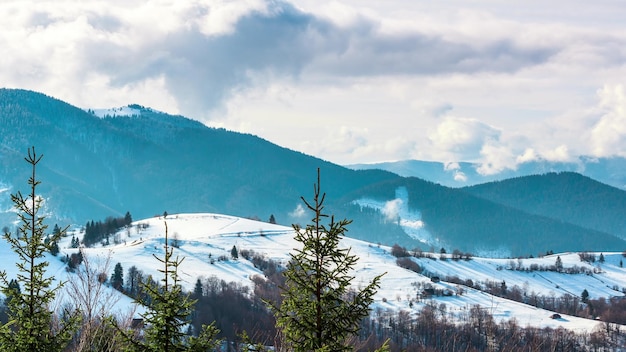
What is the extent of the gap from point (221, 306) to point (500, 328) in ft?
233

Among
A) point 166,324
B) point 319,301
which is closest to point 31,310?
point 166,324

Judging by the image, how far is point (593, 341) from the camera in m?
174

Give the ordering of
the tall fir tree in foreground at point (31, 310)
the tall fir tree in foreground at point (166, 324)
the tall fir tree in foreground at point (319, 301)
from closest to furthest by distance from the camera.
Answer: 1. the tall fir tree in foreground at point (166, 324)
2. the tall fir tree in foreground at point (319, 301)
3. the tall fir tree in foreground at point (31, 310)

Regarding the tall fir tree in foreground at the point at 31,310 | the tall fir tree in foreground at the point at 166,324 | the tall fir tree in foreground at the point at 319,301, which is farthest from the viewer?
the tall fir tree in foreground at the point at 31,310

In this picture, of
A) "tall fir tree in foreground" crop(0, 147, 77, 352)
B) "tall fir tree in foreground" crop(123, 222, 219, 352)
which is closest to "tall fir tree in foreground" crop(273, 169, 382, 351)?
"tall fir tree in foreground" crop(123, 222, 219, 352)

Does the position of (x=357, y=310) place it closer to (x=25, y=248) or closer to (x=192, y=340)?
(x=192, y=340)

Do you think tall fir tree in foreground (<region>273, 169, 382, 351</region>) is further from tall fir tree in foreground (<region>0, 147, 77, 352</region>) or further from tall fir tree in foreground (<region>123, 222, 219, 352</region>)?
tall fir tree in foreground (<region>0, 147, 77, 352</region>)

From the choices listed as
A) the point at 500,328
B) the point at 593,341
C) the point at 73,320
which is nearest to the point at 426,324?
the point at 500,328

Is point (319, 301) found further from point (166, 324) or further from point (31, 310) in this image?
point (31, 310)

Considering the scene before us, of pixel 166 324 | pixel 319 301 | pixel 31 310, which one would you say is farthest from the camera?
pixel 31 310

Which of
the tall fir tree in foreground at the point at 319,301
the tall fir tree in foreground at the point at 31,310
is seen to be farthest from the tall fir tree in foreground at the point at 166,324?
the tall fir tree in foreground at the point at 31,310

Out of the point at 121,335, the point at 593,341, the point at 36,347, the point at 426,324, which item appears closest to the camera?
the point at 121,335

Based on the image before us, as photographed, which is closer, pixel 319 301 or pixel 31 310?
pixel 319 301

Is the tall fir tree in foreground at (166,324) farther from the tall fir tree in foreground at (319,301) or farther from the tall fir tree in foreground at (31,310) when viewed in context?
the tall fir tree in foreground at (31,310)
